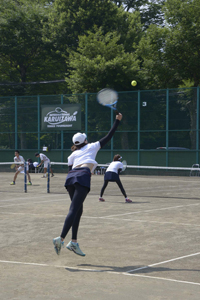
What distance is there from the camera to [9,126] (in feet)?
110

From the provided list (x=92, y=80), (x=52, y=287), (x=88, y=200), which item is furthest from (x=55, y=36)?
(x=52, y=287)

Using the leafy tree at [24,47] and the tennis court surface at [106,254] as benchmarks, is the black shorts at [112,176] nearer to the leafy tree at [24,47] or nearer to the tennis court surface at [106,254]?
the tennis court surface at [106,254]

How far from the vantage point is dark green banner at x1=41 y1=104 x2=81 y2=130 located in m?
31.5

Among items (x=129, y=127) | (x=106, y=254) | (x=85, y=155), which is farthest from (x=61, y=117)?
(x=106, y=254)

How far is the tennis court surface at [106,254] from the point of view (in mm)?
4852

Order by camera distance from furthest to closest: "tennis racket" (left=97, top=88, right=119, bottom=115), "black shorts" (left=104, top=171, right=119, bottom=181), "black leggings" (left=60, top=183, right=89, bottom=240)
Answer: "black shorts" (left=104, top=171, right=119, bottom=181), "tennis racket" (left=97, top=88, right=119, bottom=115), "black leggings" (left=60, top=183, right=89, bottom=240)

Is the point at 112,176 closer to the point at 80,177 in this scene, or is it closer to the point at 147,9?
the point at 80,177

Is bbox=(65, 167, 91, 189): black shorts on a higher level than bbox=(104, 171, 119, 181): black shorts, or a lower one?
higher

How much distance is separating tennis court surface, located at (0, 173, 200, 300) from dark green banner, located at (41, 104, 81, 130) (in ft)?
62.1

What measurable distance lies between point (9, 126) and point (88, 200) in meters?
20.5

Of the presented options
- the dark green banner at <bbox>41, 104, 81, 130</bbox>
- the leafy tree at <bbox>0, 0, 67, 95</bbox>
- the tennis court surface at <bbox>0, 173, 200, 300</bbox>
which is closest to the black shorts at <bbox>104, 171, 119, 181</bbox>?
the tennis court surface at <bbox>0, 173, 200, 300</bbox>

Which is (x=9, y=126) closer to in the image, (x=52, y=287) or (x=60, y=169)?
(x=60, y=169)

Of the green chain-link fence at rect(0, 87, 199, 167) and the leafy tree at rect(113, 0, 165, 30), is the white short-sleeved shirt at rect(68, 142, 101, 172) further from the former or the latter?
the leafy tree at rect(113, 0, 165, 30)

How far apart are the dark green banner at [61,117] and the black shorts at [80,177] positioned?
24948mm
